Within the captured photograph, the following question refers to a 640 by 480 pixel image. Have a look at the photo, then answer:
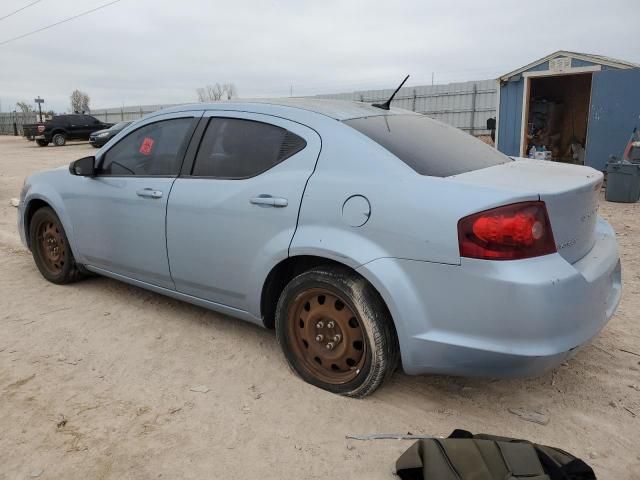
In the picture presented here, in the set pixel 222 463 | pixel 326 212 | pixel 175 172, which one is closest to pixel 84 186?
pixel 175 172

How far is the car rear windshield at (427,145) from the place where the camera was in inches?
108

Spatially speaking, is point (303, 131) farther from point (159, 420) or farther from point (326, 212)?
point (159, 420)

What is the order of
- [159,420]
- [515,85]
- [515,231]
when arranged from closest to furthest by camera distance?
[515,231] → [159,420] → [515,85]

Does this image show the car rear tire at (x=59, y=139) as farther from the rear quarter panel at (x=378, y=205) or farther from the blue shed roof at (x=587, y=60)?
the rear quarter panel at (x=378, y=205)

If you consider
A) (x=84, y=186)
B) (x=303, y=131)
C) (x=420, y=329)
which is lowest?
(x=420, y=329)

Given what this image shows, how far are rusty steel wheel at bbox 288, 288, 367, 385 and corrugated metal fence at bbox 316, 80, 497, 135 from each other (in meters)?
19.4

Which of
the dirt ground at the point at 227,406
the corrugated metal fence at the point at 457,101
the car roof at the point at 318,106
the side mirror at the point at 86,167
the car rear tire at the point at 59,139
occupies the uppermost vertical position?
the corrugated metal fence at the point at 457,101

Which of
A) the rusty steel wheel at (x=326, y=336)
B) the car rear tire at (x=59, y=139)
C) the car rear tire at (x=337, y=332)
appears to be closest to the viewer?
the car rear tire at (x=337, y=332)

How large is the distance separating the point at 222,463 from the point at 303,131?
176cm

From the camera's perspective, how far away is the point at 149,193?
3.61 meters

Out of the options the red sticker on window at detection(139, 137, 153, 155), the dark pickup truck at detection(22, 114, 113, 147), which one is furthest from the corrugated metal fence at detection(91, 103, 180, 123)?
the red sticker on window at detection(139, 137, 153, 155)

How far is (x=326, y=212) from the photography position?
273 centimetres

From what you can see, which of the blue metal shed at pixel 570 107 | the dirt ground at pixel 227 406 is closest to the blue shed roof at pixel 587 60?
the blue metal shed at pixel 570 107

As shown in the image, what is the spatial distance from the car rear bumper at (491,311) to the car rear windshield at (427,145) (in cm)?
57
